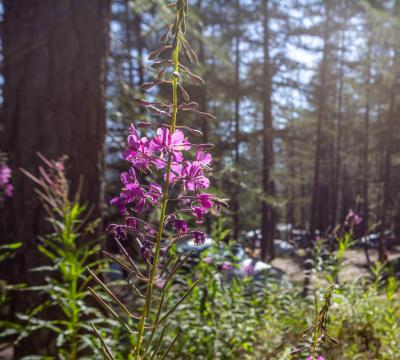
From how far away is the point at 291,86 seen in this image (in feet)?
59.4

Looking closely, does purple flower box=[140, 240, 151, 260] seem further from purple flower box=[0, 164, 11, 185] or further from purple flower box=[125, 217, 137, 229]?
purple flower box=[0, 164, 11, 185]

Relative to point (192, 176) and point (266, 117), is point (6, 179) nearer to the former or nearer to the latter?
point (192, 176)

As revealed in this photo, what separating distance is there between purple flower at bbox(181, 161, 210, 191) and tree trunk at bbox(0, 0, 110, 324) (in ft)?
9.05

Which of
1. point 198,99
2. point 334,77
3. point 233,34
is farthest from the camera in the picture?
point 334,77

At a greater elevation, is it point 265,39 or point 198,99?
point 265,39

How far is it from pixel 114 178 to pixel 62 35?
390 inches

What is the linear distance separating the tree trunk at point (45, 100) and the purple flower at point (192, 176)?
276 cm

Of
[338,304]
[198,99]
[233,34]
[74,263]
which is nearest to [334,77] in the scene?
[233,34]

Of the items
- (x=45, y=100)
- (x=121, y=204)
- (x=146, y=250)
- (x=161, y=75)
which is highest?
(x=45, y=100)

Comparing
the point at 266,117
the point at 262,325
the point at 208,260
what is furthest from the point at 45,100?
the point at 266,117

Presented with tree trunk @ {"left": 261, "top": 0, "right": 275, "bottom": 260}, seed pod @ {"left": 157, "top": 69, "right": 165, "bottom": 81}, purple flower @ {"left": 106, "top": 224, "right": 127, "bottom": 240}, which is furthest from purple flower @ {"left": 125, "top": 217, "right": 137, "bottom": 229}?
tree trunk @ {"left": 261, "top": 0, "right": 275, "bottom": 260}

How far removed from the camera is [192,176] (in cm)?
101

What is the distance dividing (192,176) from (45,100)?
293 cm

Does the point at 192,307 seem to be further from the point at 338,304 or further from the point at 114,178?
the point at 114,178
